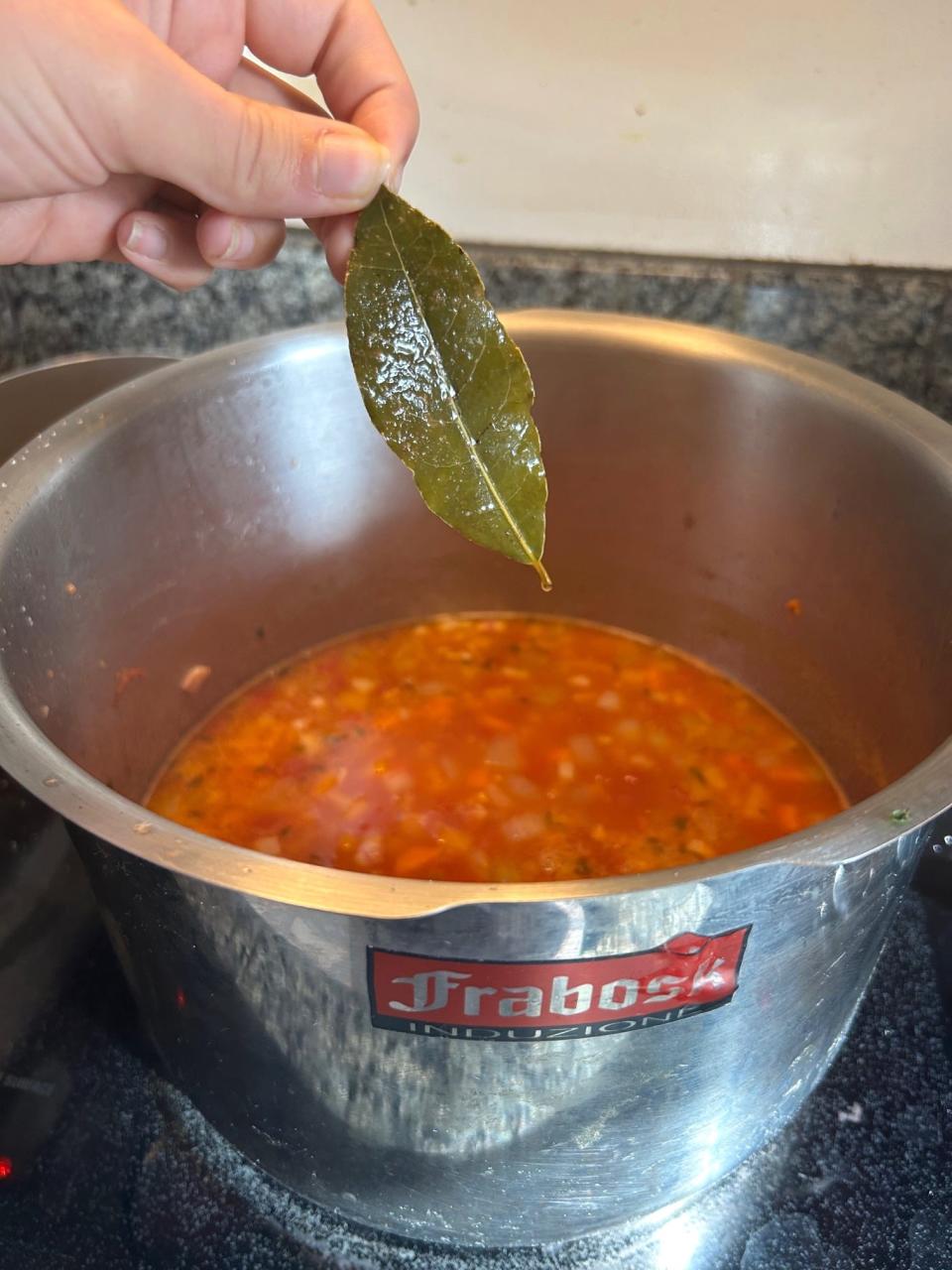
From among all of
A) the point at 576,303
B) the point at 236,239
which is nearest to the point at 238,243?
the point at 236,239

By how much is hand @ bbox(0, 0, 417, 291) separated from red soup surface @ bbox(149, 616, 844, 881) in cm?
46

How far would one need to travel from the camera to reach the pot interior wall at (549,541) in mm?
986

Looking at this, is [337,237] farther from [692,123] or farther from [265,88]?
[692,123]

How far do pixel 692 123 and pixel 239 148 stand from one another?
2.00ft

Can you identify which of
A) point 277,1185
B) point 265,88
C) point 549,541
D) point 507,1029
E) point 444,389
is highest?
point 265,88

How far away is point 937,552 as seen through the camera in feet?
3.15

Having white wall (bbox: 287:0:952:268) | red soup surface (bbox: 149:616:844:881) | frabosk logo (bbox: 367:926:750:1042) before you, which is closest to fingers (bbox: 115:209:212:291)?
white wall (bbox: 287:0:952:268)

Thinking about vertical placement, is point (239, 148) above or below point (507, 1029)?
above

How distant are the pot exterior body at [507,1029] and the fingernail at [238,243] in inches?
21.0

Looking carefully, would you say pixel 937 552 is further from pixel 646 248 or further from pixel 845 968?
pixel 646 248

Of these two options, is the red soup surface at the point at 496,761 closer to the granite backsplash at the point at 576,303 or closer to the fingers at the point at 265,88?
the granite backsplash at the point at 576,303

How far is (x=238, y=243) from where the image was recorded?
978 mm

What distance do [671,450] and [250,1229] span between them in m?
0.81

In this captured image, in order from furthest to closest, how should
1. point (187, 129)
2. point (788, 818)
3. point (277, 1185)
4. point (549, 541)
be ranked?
point (549, 541) < point (788, 818) < point (277, 1185) < point (187, 129)
